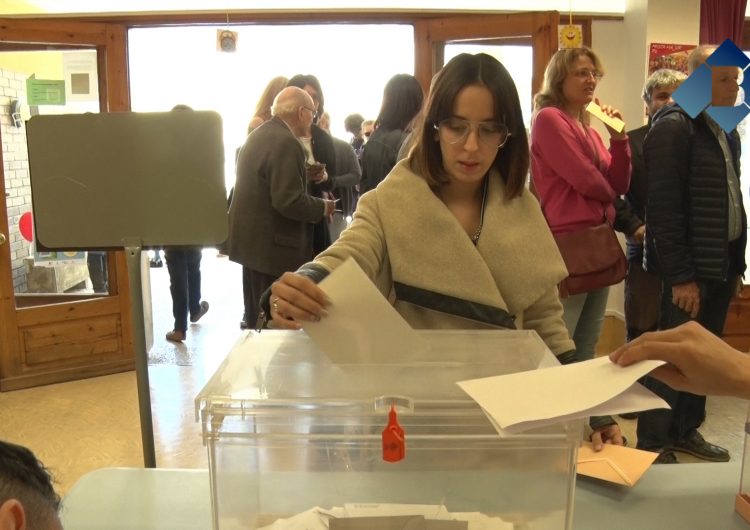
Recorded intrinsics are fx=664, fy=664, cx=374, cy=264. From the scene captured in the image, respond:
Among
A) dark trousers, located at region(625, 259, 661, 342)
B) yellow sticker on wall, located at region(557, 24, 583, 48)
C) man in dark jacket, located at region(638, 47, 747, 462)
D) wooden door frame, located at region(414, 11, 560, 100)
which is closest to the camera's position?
man in dark jacket, located at region(638, 47, 747, 462)

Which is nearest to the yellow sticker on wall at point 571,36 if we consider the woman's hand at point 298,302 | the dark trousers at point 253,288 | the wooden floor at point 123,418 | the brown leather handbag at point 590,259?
the brown leather handbag at point 590,259

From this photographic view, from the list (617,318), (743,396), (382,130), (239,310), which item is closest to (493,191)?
(743,396)

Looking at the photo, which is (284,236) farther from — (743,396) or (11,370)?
(743,396)

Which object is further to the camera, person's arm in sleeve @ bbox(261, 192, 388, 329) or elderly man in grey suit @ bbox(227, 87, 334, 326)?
elderly man in grey suit @ bbox(227, 87, 334, 326)

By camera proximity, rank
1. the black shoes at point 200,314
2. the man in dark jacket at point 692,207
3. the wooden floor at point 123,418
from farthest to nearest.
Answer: the black shoes at point 200,314
the wooden floor at point 123,418
the man in dark jacket at point 692,207

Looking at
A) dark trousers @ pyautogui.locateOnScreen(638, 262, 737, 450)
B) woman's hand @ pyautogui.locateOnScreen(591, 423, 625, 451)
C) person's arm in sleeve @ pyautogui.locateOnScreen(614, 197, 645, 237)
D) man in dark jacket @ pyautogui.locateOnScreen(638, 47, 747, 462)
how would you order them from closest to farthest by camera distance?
woman's hand @ pyautogui.locateOnScreen(591, 423, 625, 451), man in dark jacket @ pyautogui.locateOnScreen(638, 47, 747, 462), dark trousers @ pyautogui.locateOnScreen(638, 262, 737, 450), person's arm in sleeve @ pyautogui.locateOnScreen(614, 197, 645, 237)

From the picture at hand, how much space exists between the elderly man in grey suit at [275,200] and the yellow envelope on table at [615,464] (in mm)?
1714

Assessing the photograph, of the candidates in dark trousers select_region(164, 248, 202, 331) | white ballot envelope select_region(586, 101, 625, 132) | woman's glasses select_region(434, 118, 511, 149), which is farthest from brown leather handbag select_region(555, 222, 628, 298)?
dark trousers select_region(164, 248, 202, 331)

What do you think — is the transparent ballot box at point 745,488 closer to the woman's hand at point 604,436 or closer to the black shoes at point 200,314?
the woman's hand at point 604,436

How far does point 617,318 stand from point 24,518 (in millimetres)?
3451

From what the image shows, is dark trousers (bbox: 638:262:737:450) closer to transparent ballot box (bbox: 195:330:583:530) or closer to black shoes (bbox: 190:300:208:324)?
transparent ballot box (bbox: 195:330:583:530)

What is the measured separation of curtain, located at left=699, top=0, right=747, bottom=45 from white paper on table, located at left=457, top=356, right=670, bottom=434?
10.1ft

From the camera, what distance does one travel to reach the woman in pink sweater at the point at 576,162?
2.14 meters

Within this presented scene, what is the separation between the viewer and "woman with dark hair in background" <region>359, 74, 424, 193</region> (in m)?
2.51
